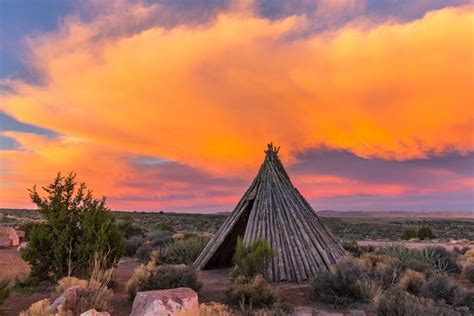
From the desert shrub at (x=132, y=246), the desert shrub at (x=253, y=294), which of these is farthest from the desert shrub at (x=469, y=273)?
the desert shrub at (x=132, y=246)

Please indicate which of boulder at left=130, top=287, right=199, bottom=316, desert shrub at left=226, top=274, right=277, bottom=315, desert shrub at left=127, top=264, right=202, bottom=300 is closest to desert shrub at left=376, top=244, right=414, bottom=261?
desert shrub at left=226, top=274, right=277, bottom=315

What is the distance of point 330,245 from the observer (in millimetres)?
11633

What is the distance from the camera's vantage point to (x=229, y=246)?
12.9 meters

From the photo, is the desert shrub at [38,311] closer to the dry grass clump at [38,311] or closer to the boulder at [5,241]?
the dry grass clump at [38,311]

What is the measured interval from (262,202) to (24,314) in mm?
6452

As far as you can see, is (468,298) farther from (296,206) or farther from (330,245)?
(296,206)

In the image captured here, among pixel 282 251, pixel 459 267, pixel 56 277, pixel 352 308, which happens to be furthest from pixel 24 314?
pixel 459 267

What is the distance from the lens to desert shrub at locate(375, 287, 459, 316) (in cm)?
651

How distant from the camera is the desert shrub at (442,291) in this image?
880 centimetres

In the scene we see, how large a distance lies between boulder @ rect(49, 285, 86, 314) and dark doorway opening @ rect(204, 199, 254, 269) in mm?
4956

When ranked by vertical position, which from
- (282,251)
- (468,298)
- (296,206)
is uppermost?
(296,206)

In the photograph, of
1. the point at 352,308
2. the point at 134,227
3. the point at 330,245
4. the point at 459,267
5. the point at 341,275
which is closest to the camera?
the point at 352,308

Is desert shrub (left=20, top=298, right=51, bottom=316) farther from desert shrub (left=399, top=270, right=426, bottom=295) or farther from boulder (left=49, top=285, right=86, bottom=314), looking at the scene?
desert shrub (left=399, top=270, right=426, bottom=295)

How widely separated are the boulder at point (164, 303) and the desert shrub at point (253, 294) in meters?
1.42
